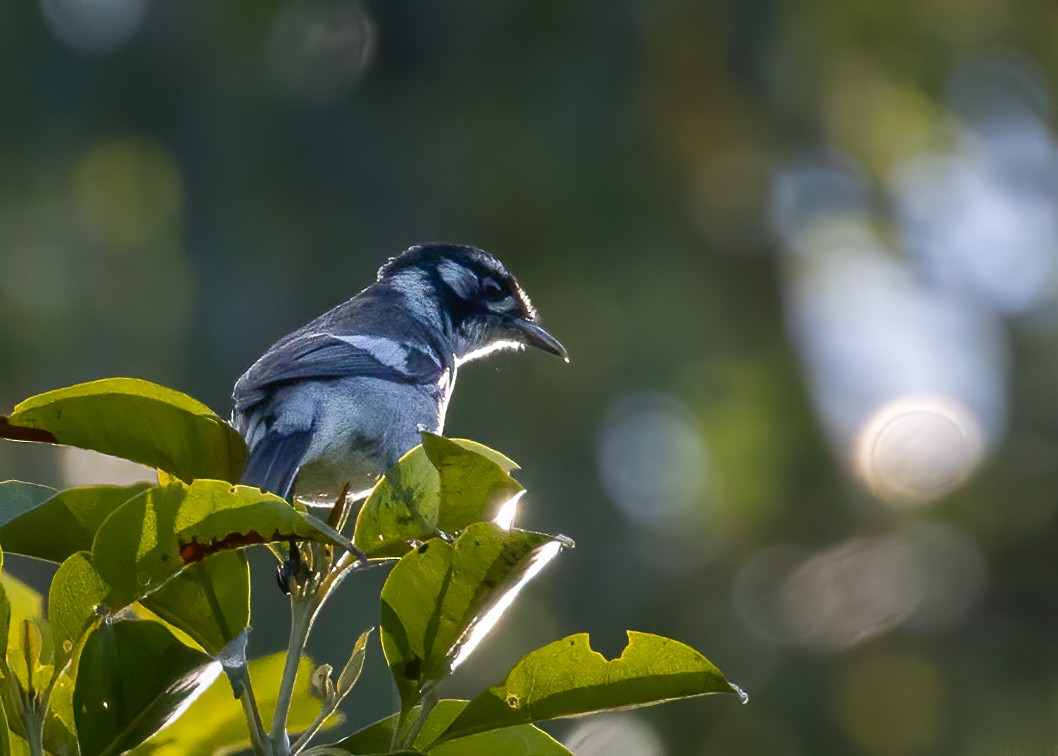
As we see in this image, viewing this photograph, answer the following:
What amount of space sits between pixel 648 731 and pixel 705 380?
1863 mm

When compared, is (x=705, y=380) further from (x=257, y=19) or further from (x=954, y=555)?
(x=257, y=19)

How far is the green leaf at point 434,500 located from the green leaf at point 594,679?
203mm

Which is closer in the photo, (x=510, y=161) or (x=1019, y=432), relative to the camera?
(x=1019, y=432)

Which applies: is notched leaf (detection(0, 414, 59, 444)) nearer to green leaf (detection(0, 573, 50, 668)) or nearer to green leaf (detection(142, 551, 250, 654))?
green leaf (detection(0, 573, 50, 668))

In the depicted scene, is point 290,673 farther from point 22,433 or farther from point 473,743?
point 22,433

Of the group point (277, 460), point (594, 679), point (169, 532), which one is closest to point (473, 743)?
point (594, 679)

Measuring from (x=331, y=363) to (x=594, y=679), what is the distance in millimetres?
1775

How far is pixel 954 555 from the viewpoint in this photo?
6.57 m

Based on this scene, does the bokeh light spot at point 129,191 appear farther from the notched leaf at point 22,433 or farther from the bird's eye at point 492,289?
the notched leaf at point 22,433

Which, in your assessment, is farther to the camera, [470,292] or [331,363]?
[470,292]

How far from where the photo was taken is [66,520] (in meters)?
1.73

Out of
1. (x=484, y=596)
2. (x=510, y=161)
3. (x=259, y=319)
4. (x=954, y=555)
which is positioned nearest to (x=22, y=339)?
(x=259, y=319)

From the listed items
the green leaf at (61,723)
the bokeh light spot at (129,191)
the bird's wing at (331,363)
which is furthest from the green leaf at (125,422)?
the bokeh light spot at (129,191)

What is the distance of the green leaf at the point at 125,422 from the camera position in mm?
1799
